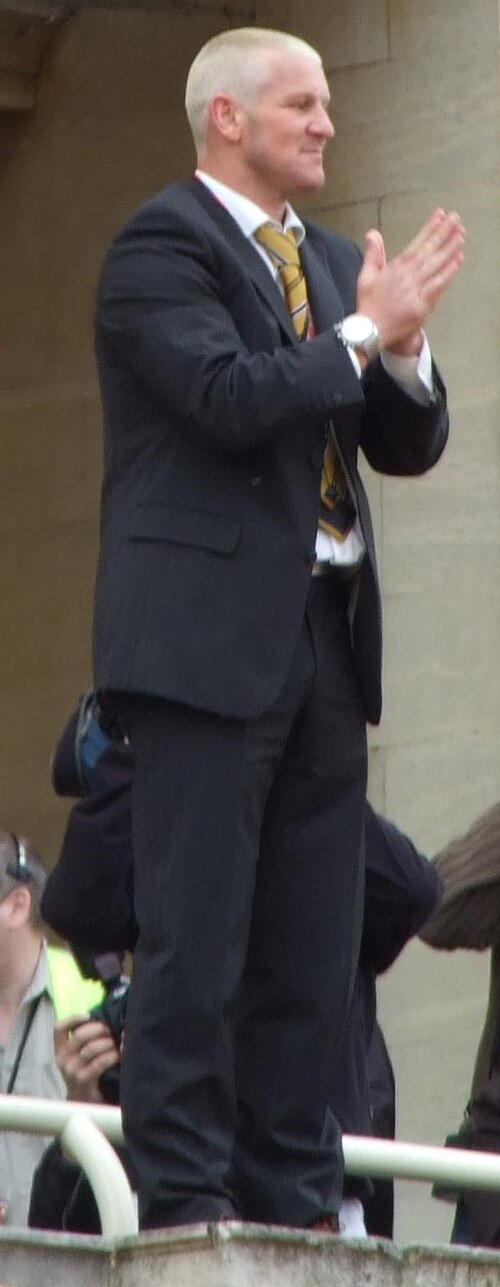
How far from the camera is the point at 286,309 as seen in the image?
532cm

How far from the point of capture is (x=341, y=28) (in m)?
9.44

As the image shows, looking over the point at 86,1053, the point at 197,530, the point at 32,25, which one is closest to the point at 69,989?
the point at 86,1053

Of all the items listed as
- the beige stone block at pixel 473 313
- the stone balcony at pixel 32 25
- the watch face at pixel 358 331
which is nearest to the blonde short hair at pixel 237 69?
the watch face at pixel 358 331

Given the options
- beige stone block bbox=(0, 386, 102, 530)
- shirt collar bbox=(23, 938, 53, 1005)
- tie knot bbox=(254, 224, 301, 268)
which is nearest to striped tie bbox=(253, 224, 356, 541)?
tie knot bbox=(254, 224, 301, 268)

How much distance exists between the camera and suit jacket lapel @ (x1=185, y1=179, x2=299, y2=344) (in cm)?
527

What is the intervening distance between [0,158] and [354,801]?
18.7 ft

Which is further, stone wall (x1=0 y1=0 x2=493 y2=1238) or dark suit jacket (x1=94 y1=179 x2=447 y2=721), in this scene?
stone wall (x1=0 y1=0 x2=493 y2=1238)

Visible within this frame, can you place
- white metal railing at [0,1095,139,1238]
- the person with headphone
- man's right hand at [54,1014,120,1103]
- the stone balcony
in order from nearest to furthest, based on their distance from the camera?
white metal railing at [0,1095,139,1238], man's right hand at [54,1014,120,1103], the person with headphone, the stone balcony

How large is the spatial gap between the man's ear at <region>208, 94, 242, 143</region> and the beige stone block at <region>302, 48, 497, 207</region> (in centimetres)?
380

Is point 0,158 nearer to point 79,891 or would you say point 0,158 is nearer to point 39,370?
point 39,370

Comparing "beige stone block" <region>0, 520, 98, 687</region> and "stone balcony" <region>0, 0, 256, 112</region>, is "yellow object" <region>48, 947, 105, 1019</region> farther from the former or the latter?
"stone balcony" <region>0, 0, 256, 112</region>

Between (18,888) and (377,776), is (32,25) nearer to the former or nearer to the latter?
(377,776)

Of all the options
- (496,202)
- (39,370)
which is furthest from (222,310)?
(39,370)

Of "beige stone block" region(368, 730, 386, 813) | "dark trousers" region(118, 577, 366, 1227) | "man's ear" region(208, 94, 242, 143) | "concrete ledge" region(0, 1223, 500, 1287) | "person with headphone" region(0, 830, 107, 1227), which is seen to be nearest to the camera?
"concrete ledge" region(0, 1223, 500, 1287)
